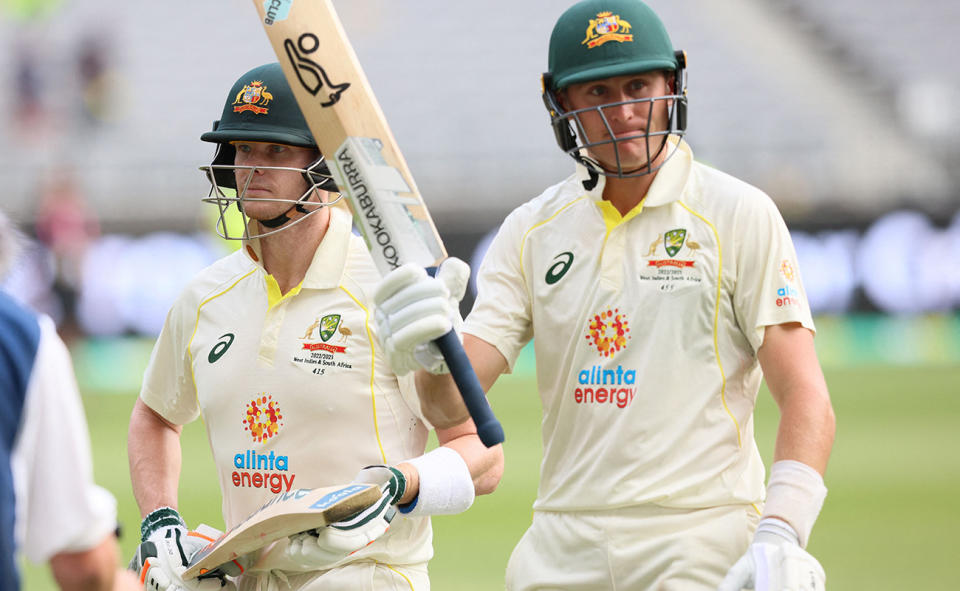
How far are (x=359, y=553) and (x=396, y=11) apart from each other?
1883 centimetres

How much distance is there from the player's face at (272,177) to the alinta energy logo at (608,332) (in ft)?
2.63

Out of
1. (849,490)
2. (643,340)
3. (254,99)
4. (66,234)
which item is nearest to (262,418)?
(254,99)

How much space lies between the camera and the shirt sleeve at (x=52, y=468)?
179 centimetres

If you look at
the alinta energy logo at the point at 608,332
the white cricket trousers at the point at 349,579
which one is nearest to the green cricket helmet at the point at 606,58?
the alinta energy logo at the point at 608,332

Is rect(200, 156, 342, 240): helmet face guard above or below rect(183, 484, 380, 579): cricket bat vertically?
above

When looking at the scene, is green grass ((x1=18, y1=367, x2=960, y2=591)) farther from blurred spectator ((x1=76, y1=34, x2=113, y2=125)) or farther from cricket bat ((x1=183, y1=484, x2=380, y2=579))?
blurred spectator ((x1=76, y1=34, x2=113, y2=125))

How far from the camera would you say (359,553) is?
9.29 ft

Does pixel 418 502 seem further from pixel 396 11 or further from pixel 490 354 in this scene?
pixel 396 11

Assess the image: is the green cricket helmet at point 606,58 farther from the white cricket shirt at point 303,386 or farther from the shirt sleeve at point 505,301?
the white cricket shirt at point 303,386

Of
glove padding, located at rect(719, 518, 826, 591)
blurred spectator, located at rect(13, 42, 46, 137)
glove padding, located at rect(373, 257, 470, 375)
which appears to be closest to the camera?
glove padding, located at rect(373, 257, 470, 375)

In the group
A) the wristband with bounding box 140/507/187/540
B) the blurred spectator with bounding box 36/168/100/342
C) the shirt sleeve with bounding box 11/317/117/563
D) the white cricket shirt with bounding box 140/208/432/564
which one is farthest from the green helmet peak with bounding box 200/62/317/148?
the blurred spectator with bounding box 36/168/100/342

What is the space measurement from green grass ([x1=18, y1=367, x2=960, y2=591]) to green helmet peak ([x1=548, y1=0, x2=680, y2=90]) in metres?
3.61

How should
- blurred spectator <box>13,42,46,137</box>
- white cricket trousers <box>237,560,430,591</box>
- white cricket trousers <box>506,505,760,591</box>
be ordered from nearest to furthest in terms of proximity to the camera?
white cricket trousers <box>506,505,760,591</box> → white cricket trousers <box>237,560,430,591</box> → blurred spectator <box>13,42,46,137</box>

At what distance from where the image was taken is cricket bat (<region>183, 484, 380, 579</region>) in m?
2.48
